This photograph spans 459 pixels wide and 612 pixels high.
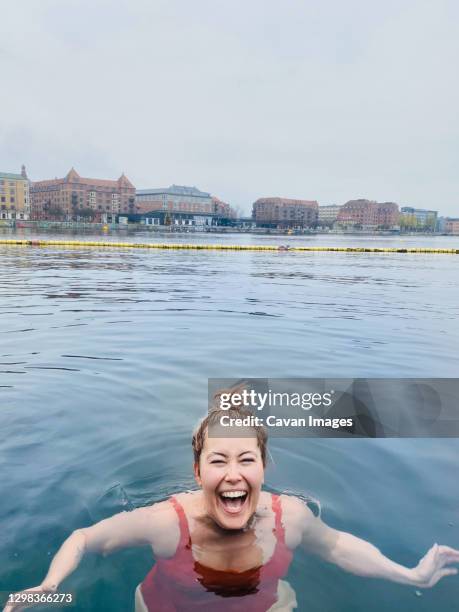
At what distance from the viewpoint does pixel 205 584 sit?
339 cm

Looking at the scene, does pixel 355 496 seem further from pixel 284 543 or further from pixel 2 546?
pixel 2 546

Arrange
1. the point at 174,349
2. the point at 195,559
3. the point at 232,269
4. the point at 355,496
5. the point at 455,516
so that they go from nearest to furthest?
1. the point at 195,559
2. the point at 455,516
3. the point at 355,496
4. the point at 174,349
5. the point at 232,269

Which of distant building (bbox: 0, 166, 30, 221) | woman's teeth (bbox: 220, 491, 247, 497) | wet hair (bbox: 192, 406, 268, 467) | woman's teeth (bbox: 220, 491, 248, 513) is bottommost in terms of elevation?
woman's teeth (bbox: 220, 491, 248, 513)

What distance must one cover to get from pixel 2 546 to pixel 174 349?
6313 millimetres

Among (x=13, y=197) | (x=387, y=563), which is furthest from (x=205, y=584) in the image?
(x=13, y=197)

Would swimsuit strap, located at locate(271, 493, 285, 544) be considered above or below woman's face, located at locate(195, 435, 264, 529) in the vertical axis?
below

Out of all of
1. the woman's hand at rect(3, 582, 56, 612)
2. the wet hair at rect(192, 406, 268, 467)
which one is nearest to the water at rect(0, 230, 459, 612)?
the woman's hand at rect(3, 582, 56, 612)

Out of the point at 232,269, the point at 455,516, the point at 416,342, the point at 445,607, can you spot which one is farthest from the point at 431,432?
the point at 232,269

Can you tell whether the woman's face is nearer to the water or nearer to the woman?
the woman

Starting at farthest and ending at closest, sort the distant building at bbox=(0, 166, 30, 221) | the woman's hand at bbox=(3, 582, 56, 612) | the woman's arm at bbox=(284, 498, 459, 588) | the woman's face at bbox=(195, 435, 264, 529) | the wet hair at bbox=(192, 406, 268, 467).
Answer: the distant building at bbox=(0, 166, 30, 221) < the woman's arm at bbox=(284, 498, 459, 588) < the wet hair at bbox=(192, 406, 268, 467) < the woman's face at bbox=(195, 435, 264, 529) < the woman's hand at bbox=(3, 582, 56, 612)

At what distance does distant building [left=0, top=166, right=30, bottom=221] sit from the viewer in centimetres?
16738

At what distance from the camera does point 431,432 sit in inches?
253

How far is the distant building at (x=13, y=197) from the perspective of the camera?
167375mm

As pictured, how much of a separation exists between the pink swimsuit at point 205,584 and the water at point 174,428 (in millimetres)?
161
